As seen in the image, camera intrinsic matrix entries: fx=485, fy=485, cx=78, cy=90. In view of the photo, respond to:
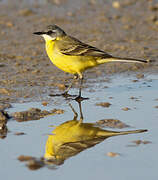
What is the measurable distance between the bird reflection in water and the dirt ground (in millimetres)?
1584

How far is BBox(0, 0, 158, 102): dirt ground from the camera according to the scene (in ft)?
30.7

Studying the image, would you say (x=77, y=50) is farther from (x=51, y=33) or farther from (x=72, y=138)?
(x=72, y=138)

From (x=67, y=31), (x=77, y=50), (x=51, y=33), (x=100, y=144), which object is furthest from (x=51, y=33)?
(x=67, y=31)

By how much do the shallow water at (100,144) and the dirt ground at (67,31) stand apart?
0.98 m

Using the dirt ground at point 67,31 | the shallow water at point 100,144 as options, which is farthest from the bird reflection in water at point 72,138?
the dirt ground at point 67,31

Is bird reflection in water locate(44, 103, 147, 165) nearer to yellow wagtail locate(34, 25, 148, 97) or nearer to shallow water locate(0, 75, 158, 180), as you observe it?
shallow water locate(0, 75, 158, 180)

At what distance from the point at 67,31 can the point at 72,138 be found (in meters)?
7.41

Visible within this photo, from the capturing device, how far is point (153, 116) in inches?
285

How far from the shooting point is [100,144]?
20.1ft

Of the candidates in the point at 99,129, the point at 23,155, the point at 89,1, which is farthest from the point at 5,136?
the point at 89,1

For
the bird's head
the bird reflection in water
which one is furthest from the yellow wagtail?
the bird reflection in water

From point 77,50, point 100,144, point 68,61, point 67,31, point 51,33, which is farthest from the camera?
Answer: point 67,31

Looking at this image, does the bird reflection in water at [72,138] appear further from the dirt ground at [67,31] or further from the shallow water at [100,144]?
the dirt ground at [67,31]

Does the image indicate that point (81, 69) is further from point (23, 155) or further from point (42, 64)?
point (23, 155)
